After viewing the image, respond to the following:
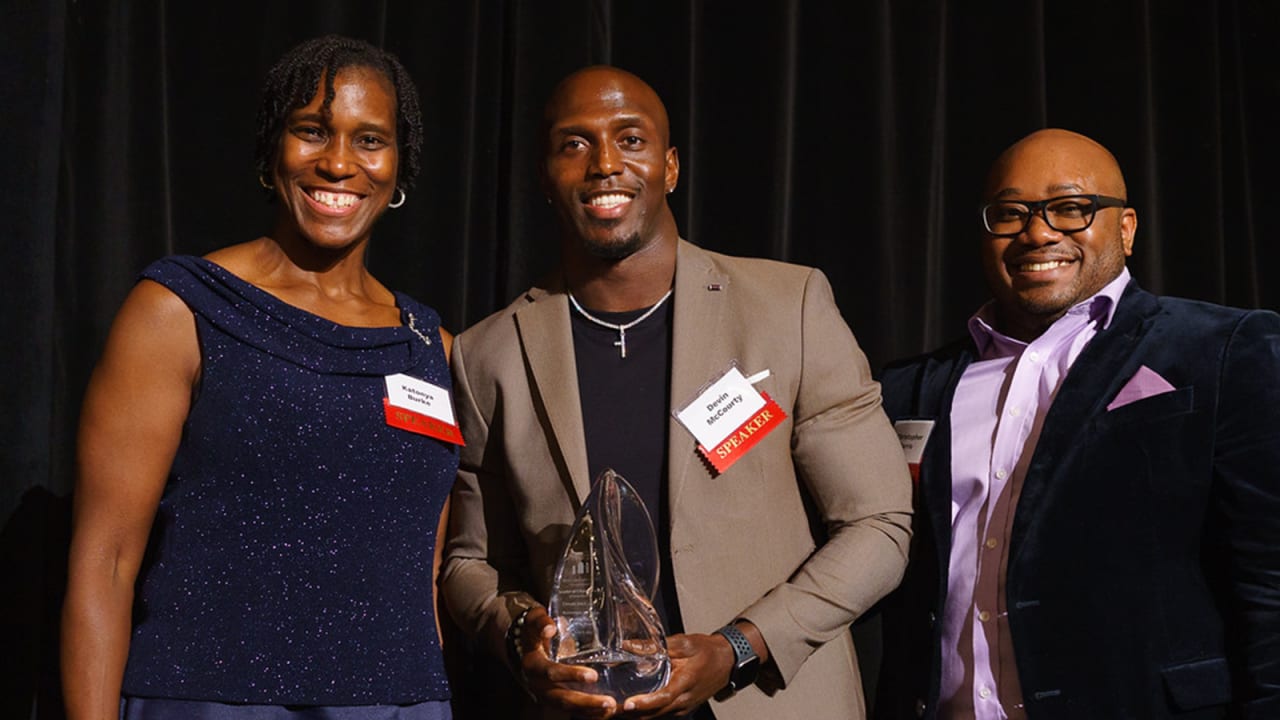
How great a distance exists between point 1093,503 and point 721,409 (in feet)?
2.29

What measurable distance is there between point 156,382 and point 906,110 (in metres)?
2.20

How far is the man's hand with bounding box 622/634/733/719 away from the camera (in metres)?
1.85

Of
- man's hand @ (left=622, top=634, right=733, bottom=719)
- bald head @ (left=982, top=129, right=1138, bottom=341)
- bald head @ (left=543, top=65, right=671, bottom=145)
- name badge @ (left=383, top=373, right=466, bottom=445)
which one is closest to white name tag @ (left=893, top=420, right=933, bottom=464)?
bald head @ (left=982, top=129, right=1138, bottom=341)

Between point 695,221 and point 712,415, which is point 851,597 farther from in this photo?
point 695,221

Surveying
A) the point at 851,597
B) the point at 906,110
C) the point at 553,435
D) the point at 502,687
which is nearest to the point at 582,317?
the point at 553,435

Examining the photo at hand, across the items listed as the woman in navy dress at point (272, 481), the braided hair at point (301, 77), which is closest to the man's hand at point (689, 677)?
the woman in navy dress at point (272, 481)

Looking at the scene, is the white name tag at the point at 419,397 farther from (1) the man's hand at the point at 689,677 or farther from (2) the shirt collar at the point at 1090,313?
(2) the shirt collar at the point at 1090,313

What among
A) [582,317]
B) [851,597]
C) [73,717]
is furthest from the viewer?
[582,317]

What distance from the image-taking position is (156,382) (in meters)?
1.84

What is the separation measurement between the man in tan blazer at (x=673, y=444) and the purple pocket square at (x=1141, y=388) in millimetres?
420

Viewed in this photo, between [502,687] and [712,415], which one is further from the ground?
[712,415]

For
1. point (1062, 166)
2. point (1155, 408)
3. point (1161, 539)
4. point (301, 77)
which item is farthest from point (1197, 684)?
point (301, 77)

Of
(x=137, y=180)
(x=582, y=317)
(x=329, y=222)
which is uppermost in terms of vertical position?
(x=137, y=180)

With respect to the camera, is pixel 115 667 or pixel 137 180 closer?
pixel 115 667
